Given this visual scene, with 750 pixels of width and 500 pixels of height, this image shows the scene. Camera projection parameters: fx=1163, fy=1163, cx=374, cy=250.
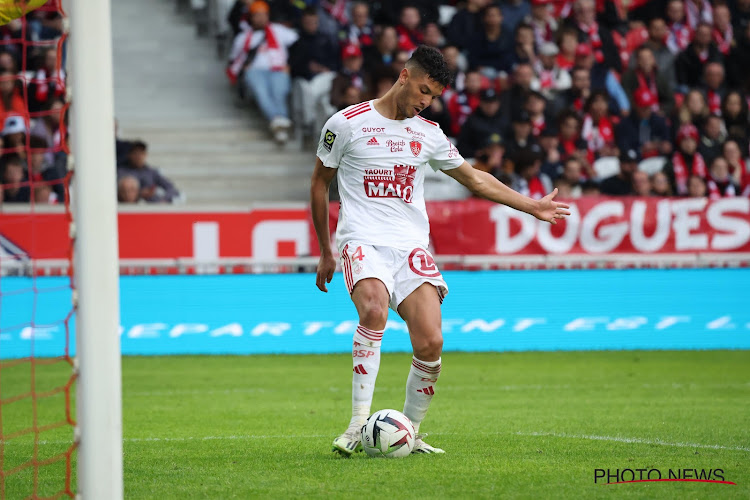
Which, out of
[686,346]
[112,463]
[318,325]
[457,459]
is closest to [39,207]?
[318,325]

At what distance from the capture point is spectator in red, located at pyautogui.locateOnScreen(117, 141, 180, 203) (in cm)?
1427

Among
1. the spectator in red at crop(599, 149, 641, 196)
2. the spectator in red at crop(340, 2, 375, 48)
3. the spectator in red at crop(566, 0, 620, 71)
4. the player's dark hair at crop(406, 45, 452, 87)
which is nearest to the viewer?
the player's dark hair at crop(406, 45, 452, 87)

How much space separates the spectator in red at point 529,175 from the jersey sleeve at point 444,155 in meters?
8.13

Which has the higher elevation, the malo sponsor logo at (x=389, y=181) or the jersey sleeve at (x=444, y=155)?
the jersey sleeve at (x=444, y=155)

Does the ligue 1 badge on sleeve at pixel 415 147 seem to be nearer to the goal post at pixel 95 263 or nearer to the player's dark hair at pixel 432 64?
the player's dark hair at pixel 432 64

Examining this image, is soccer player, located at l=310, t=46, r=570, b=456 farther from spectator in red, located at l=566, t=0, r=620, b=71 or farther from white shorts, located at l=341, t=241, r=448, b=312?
spectator in red, located at l=566, t=0, r=620, b=71

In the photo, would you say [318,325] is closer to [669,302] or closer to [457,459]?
[669,302]

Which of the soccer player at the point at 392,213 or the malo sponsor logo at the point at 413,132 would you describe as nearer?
the soccer player at the point at 392,213

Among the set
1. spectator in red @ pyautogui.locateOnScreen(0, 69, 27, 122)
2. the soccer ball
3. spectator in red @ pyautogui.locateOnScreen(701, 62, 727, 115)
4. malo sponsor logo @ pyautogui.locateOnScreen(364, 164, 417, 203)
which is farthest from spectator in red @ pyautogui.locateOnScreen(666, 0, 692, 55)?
the soccer ball

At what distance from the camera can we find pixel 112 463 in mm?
4117

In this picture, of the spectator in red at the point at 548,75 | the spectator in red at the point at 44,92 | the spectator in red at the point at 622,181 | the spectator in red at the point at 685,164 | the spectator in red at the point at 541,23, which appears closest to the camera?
the spectator in red at the point at 622,181

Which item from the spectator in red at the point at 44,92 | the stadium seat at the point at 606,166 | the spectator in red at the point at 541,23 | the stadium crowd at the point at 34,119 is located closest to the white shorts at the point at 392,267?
the stadium crowd at the point at 34,119

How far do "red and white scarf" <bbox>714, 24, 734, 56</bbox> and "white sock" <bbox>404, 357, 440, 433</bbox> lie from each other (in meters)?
13.5

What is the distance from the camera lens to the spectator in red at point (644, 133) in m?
16.3
